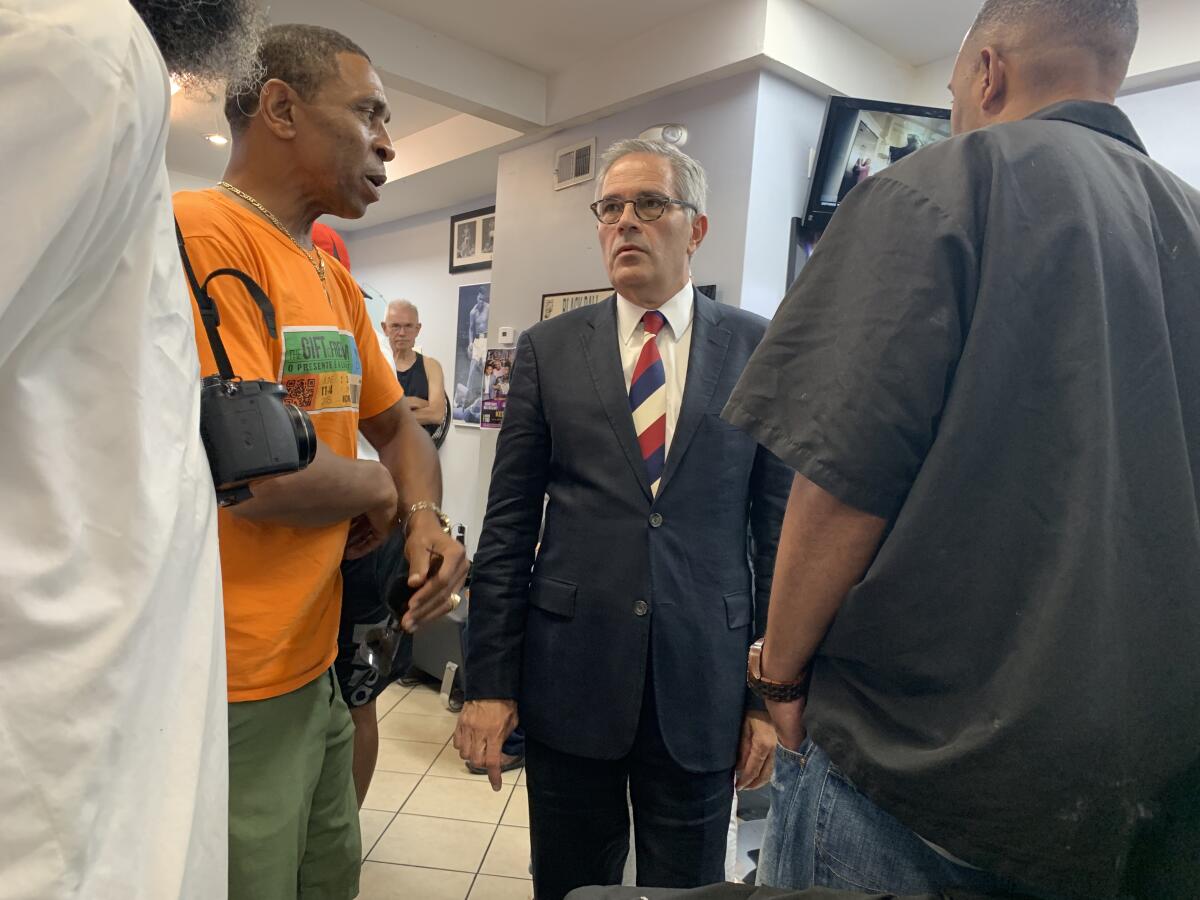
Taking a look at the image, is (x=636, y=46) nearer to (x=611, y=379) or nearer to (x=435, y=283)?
(x=611, y=379)

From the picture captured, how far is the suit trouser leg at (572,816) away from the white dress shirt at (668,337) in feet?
2.31

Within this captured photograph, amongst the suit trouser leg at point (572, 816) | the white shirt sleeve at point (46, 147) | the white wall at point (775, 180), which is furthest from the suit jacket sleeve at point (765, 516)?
the white wall at point (775, 180)

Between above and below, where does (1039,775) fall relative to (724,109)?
below

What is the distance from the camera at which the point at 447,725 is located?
320cm

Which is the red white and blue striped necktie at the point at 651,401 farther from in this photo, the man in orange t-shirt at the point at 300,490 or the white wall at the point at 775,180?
the white wall at the point at 775,180

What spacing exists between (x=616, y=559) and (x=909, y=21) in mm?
2607

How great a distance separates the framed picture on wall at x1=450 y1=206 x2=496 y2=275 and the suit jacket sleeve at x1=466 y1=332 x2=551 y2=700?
3.73 meters

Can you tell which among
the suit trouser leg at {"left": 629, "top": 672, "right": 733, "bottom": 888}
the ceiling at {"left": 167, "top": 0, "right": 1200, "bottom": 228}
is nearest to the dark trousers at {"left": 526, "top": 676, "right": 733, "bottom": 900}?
the suit trouser leg at {"left": 629, "top": 672, "right": 733, "bottom": 888}

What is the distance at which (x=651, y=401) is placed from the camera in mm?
1352

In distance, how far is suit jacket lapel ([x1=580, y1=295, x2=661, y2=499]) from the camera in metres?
1.27

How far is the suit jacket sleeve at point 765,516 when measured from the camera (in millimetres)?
1328

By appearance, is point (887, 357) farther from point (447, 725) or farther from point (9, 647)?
point (447, 725)

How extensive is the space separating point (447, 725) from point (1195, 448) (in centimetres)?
311

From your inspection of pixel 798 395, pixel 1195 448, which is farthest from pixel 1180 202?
pixel 798 395
